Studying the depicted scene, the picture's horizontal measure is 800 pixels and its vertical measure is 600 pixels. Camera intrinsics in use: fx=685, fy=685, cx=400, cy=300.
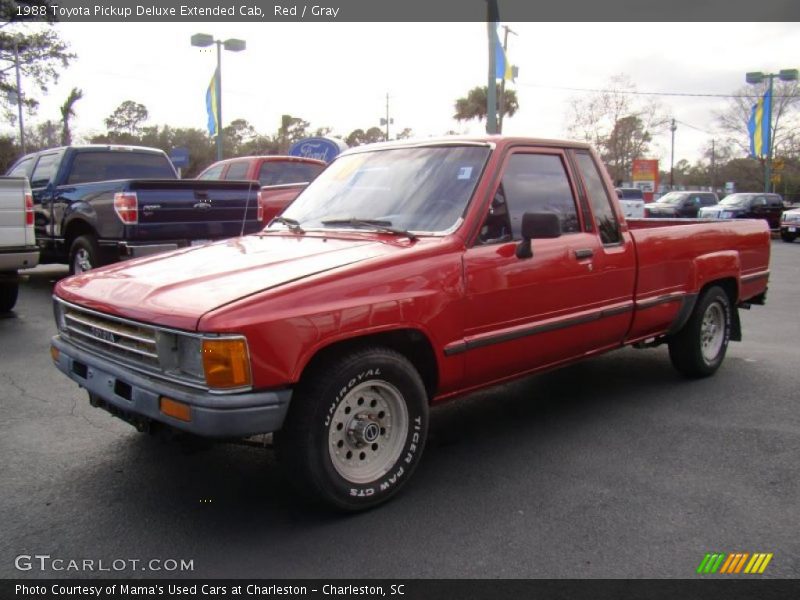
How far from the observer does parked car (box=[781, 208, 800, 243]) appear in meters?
23.8

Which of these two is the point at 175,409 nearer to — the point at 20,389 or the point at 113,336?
the point at 113,336

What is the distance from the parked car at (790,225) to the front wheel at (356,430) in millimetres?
24642

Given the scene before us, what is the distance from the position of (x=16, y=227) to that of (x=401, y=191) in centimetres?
511

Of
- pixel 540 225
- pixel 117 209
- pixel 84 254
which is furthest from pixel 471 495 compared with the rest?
pixel 84 254

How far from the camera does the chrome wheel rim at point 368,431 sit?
3219 millimetres

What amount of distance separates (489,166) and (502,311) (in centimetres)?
85

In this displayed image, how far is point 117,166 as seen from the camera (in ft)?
32.1

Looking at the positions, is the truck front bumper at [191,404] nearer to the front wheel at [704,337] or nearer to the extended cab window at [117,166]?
the front wheel at [704,337]

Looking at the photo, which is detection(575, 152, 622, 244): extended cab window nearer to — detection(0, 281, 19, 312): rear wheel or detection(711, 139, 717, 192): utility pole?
detection(0, 281, 19, 312): rear wheel

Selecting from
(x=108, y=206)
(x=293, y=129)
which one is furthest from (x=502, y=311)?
(x=293, y=129)

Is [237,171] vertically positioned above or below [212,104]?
below

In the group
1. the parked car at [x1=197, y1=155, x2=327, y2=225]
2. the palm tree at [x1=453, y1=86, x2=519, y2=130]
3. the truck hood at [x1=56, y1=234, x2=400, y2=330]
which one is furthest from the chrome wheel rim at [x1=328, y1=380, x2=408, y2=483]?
the palm tree at [x1=453, y1=86, x2=519, y2=130]

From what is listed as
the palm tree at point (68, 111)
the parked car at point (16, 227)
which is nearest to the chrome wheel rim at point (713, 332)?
the parked car at point (16, 227)

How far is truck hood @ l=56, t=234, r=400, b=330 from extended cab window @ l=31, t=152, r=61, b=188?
6.34 m
